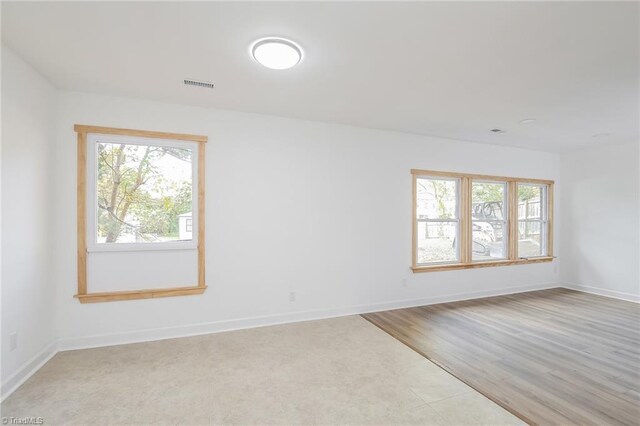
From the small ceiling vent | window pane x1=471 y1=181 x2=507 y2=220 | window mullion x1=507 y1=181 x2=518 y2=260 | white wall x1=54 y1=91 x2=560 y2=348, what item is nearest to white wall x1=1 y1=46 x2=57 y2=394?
white wall x1=54 y1=91 x2=560 y2=348

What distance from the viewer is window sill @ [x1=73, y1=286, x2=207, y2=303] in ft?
9.84

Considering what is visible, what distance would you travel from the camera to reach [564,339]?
3.27m

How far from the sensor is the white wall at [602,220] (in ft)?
16.0

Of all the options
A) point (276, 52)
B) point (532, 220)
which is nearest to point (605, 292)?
point (532, 220)

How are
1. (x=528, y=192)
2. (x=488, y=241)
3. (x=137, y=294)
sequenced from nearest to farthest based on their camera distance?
(x=137, y=294) < (x=488, y=241) < (x=528, y=192)

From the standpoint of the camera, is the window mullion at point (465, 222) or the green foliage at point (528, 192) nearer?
the window mullion at point (465, 222)

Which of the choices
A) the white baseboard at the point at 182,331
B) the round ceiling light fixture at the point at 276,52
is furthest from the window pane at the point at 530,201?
the round ceiling light fixture at the point at 276,52

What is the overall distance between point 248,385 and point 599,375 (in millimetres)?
2959

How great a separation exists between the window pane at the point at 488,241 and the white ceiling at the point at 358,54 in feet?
7.02

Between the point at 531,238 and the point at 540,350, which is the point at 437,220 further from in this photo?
the point at 531,238

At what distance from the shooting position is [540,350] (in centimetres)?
300

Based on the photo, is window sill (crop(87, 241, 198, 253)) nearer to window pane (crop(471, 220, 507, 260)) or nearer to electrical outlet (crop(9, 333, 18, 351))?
electrical outlet (crop(9, 333, 18, 351))

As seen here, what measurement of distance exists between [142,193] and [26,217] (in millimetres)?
944

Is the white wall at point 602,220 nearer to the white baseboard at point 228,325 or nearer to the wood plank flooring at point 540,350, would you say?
the wood plank flooring at point 540,350
